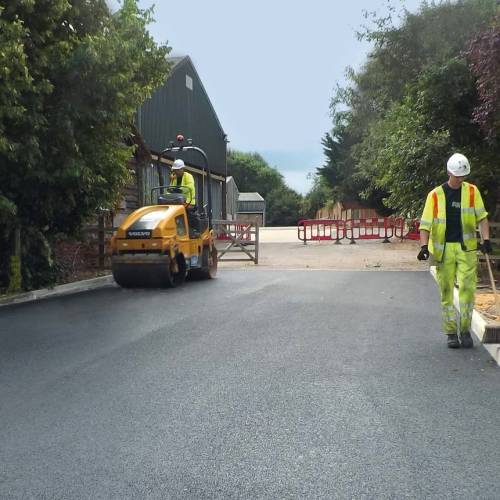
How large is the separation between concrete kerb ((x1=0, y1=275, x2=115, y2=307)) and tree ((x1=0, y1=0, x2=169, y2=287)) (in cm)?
39

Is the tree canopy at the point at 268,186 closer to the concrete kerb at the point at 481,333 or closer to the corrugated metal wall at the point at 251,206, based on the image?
the corrugated metal wall at the point at 251,206

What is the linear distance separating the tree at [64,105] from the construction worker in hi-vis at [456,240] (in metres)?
5.74

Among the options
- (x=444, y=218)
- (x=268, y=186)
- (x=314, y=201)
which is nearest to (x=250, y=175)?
(x=268, y=186)

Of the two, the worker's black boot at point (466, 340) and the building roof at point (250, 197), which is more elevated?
the building roof at point (250, 197)

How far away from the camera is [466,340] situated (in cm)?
619

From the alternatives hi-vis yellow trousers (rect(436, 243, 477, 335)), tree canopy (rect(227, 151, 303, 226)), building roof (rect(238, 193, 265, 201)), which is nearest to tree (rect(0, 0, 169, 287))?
hi-vis yellow trousers (rect(436, 243, 477, 335))

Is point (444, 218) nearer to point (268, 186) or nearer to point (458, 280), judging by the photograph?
point (458, 280)

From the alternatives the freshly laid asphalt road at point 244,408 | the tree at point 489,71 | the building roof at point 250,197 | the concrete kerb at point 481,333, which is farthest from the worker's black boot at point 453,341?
the building roof at point 250,197

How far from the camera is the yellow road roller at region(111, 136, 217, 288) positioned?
10.5 m

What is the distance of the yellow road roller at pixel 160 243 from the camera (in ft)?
34.5

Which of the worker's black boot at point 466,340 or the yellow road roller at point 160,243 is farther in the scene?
the yellow road roller at point 160,243

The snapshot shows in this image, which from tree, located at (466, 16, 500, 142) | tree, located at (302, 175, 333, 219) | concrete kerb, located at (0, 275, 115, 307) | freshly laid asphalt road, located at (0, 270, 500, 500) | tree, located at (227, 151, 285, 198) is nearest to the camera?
freshly laid asphalt road, located at (0, 270, 500, 500)

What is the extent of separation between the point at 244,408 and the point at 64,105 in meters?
6.91

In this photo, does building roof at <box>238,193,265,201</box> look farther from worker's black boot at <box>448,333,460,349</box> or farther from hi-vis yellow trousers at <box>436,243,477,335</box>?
worker's black boot at <box>448,333,460,349</box>
